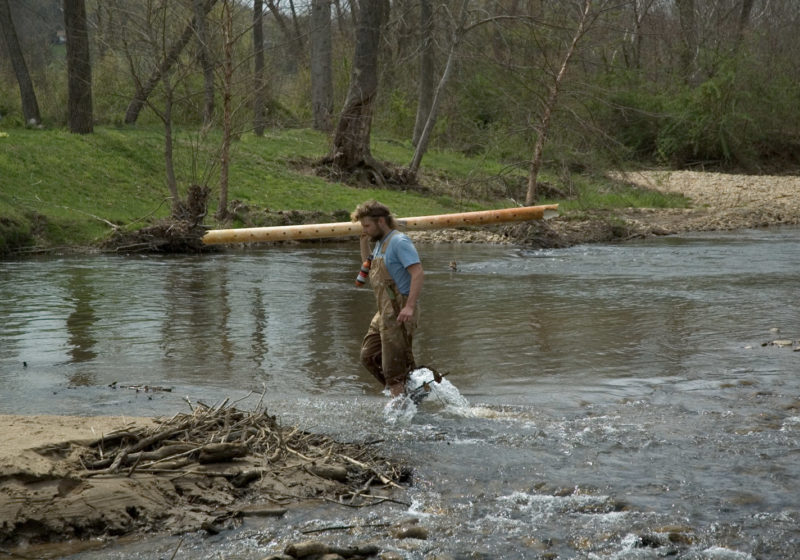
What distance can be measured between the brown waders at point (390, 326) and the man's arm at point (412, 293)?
13cm

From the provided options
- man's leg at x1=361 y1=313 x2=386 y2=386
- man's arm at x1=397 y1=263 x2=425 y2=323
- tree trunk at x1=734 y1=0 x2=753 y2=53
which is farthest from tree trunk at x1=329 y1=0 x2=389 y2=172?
tree trunk at x1=734 y1=0 x2=753 y2=53

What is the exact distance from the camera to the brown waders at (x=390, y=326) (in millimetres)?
8227

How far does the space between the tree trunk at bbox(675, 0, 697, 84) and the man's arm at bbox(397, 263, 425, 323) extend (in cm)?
3673

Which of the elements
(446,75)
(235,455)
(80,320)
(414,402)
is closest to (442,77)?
(446,75)

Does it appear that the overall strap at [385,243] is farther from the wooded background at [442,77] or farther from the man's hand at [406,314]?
the wooded background at [442,77]

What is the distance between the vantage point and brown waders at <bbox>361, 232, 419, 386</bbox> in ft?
27.0

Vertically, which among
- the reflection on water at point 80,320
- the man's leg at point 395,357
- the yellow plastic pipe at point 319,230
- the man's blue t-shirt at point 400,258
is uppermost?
the yellow plastic pipe at point 319,230

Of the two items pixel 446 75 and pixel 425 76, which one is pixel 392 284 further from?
pixel 425 76

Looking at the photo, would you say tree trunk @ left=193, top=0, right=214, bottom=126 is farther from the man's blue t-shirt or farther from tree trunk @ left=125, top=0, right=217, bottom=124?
the man's blue t-shirt

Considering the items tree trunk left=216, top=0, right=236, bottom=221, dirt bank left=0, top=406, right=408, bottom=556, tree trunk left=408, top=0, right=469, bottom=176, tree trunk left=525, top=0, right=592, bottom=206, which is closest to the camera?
dirt bank left=0, top=406, right=408, bottom=556

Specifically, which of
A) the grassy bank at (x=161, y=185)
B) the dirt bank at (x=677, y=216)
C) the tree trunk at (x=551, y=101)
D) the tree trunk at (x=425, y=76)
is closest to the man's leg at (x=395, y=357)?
the grassy bank at (x=161, y=185)

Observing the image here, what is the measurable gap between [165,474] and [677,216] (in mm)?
23776

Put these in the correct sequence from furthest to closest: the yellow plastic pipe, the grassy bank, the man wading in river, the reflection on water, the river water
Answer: the grassy bank < the reflection on water < the yellow plastic pipe < the man wading in river < the river water

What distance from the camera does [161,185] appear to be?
945 inches
